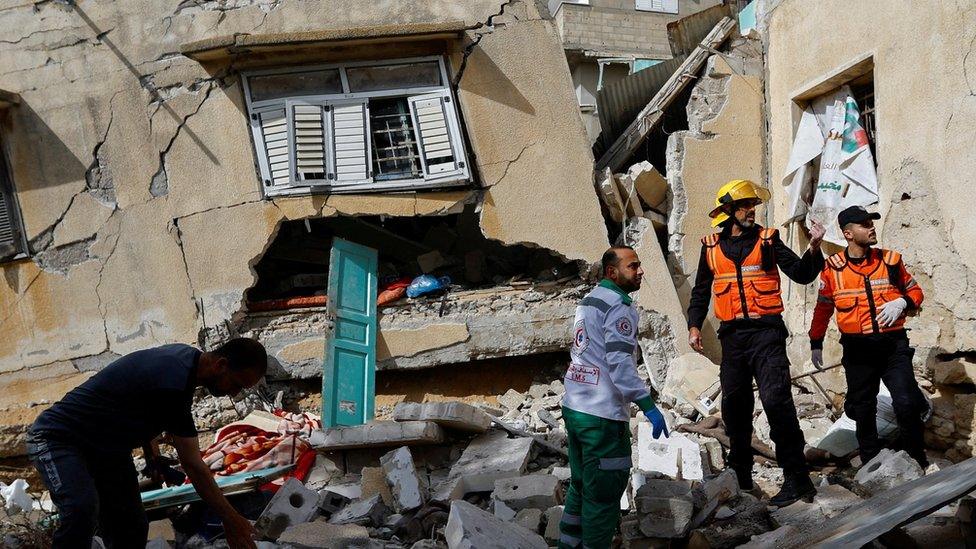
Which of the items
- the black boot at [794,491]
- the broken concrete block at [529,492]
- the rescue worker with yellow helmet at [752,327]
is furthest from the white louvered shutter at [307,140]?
the black boot at [794,491]

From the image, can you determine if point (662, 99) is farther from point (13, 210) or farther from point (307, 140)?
point (13, 210)

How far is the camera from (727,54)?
833 cm

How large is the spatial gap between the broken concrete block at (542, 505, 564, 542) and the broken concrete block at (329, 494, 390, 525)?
1.06 meters

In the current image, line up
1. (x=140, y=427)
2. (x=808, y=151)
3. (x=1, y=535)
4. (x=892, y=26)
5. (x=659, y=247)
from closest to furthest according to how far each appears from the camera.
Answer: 1. (x=140, y=427)
2. (x=1, y=535)
3. (x=892, y=26)
4. (x=808, y=151)
5. (x=659, y=247)

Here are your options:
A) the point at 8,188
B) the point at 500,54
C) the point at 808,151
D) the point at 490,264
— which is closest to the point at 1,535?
the point at 8,188

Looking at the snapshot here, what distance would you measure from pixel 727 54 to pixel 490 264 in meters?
3.26

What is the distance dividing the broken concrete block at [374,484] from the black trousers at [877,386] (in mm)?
2887

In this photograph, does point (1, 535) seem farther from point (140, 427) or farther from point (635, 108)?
point (635, 108)

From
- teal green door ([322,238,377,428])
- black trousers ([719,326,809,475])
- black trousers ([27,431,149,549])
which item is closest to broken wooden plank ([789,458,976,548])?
black trousers ([719,326,809,475])

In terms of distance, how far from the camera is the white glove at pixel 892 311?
4.66m

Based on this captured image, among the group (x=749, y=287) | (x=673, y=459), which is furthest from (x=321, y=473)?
(x=749, y=287)

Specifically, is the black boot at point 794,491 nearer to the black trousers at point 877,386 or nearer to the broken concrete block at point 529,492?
the black trousers at point 877,386

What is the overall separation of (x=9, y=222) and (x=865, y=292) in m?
7.93

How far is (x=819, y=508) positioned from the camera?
4.20m
